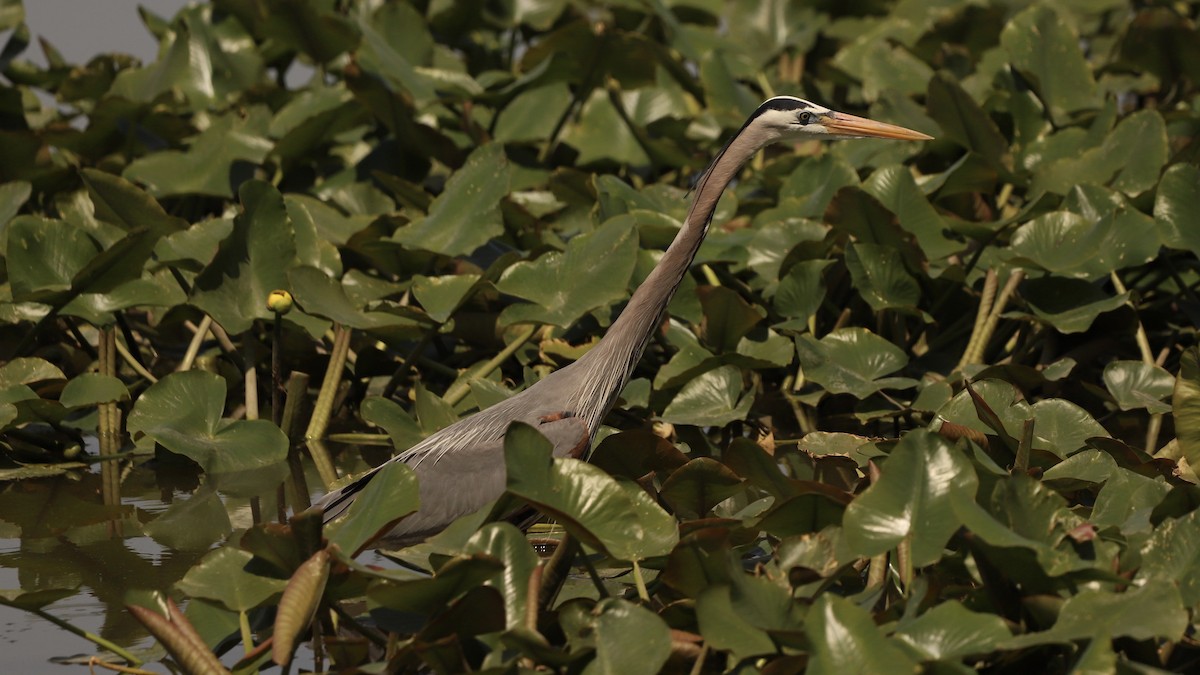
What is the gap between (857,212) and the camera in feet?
16.2

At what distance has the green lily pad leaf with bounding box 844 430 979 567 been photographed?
2754 mm

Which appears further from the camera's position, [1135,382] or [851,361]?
[851,361]

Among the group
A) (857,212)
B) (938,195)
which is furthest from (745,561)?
(938,195)

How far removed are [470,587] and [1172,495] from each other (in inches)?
58.1

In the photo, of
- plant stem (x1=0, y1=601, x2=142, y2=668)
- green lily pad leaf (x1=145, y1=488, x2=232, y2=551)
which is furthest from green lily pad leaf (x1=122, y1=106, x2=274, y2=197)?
plant stem (x1=0, y1=601, x2=142, y2=668)

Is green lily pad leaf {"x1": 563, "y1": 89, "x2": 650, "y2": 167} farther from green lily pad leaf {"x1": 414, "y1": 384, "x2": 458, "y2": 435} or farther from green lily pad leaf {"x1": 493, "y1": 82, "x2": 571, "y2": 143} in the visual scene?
green lily pad leaf {"x1": 414, "y1": 384, "x2": 458, "y2": 435}

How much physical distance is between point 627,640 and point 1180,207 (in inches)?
116

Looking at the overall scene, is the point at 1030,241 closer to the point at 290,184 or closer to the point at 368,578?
the point at 368,578

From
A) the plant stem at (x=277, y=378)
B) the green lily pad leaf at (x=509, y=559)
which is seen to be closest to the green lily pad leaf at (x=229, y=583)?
the green lily pad leaf at (x=509, y=559)

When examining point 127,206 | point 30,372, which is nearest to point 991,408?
point 30,372

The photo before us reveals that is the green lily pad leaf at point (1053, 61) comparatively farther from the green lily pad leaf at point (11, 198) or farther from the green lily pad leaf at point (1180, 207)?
the green lily pad leaf at point (11, 198)

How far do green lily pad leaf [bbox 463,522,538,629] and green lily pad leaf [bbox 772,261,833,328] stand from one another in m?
2.31

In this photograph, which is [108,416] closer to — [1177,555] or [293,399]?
[293,399]

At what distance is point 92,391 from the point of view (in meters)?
4.67
